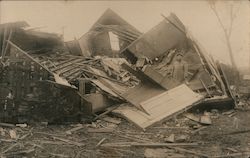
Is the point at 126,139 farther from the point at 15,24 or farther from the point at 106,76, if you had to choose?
the point at 15,24

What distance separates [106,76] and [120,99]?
49.5 inches

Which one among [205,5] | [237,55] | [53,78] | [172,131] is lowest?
[172,131]

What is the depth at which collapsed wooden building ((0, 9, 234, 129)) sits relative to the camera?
10.5 metres

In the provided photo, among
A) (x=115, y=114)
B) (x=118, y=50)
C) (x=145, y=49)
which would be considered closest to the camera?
(x=115, y=114)

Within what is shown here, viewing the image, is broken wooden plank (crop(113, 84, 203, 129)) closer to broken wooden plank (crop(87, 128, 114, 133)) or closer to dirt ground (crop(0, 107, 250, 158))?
dirt ground (crop(0, 107, 250, 158))

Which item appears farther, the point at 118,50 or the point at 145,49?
the point at 118,50

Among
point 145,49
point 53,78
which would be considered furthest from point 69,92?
point 145,49

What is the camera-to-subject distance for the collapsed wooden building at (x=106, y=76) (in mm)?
10453

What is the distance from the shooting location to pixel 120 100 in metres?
12.1

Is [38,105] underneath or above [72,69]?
underneath

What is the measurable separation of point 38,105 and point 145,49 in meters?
5.98

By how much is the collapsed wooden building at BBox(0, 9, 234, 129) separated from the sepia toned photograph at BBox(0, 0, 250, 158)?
0.03 meters

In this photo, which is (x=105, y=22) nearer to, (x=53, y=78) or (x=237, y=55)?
(x=53, y=78)

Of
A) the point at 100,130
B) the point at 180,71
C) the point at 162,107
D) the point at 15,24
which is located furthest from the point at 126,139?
the point at 15,24
